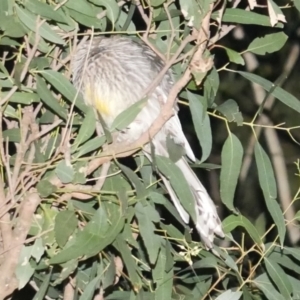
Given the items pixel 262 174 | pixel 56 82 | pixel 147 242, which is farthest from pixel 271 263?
pixel 56 82

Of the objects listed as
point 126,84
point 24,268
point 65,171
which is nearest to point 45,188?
point 65,171

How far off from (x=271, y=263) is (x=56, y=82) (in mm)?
579

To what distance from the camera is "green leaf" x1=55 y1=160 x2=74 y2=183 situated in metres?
1.33

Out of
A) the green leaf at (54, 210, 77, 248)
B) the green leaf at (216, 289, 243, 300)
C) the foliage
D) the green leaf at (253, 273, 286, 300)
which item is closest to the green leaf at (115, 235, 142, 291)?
the foliage

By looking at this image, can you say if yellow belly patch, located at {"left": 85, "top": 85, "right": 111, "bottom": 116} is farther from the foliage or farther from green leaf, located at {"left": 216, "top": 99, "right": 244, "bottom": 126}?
green leaf, located at {"left": 216, "top": 99, "right": 244, "bottom": 126}

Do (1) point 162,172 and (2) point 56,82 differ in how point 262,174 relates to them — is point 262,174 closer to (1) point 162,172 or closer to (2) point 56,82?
(1) point 162,172

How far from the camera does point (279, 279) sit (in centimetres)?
159

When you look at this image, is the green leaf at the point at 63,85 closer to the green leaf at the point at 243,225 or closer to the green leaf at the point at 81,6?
the green leaf at the point at 81,6

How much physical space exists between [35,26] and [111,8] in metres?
0.15

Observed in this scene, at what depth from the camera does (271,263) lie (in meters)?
1.61

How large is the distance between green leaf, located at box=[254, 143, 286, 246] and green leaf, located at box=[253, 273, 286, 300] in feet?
0.57

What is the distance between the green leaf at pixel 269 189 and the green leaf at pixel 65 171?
397mm

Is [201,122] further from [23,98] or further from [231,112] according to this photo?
[23,98]

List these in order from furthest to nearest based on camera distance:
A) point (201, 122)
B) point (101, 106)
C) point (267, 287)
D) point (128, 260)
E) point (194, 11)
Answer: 1. point (101, 106)
2. point (267, 287)
3. point (201, 122)
4. point (128, 260)
5. point (194, 11)
